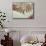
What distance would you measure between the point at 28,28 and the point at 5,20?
773 millimetres

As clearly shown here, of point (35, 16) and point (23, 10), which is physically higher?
point (23, 10)

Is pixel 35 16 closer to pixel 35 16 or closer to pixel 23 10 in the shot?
pixel 35 16

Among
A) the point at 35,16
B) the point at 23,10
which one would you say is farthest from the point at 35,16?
the point at 23,10

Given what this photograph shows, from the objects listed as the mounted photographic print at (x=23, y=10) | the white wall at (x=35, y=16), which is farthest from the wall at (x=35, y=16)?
the mounted photographic print at (x=23, y=10)

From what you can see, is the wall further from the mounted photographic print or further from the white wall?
the mounted photographic print

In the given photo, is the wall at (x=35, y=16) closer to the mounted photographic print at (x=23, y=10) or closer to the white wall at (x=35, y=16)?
the white wall at (x=35, y=16)

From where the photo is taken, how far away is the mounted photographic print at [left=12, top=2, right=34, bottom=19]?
5026 mm

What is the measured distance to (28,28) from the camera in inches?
198

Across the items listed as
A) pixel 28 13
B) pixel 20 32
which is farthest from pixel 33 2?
pixel 20 32

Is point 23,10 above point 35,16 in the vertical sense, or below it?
above

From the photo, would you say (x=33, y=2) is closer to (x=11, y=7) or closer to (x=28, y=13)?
(x=28, y=13)

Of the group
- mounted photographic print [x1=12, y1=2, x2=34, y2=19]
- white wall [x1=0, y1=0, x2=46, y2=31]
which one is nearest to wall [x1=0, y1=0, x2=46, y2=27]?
white wall [x1=0, y1=0, x2=46, y2=31]

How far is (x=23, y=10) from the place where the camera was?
16.6 ft

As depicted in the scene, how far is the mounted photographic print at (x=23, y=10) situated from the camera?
198 inches
